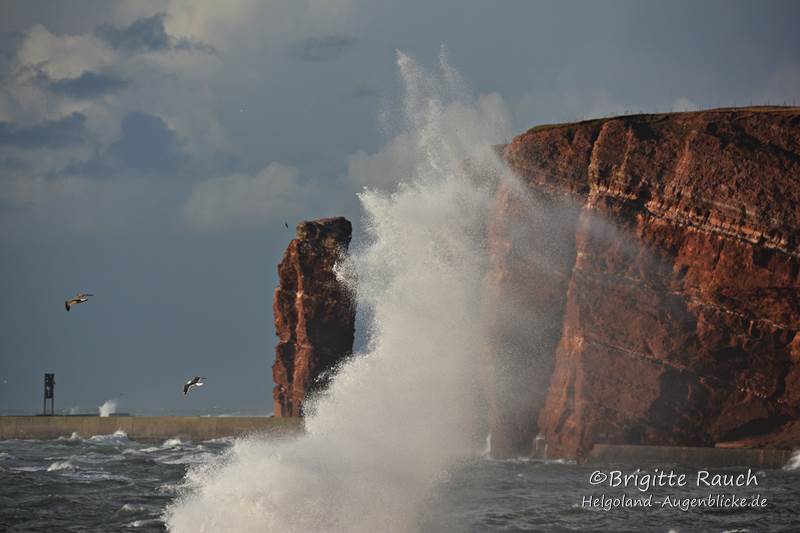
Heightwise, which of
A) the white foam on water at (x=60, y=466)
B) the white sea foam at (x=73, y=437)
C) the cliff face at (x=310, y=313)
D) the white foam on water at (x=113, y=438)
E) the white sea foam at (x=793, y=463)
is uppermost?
the cliff face at (x=310, y=313)

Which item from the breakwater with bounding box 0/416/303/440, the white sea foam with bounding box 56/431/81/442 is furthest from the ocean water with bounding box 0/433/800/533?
the white sea foam with bounding box 56/431/81/442

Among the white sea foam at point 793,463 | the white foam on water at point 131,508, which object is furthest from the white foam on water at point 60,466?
the white sea foam at point 793,463

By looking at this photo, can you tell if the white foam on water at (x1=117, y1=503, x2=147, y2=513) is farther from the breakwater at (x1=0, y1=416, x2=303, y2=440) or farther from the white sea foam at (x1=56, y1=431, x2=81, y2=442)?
the white sea foam at (x1=56, y1=431, x2=81, y2=442)

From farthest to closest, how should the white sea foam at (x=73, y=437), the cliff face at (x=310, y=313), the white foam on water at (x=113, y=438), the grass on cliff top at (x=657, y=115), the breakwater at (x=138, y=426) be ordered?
the white sea foam at (x=73, y=437) → the breakwater at (x=138, y=426) → the cliff face at (x=310, y=313) → the white foam on water at (x=113, y=438) → the grass on cliff top at (x=657, y=115)

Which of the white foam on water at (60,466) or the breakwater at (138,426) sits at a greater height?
the white foam on water at (60,466)

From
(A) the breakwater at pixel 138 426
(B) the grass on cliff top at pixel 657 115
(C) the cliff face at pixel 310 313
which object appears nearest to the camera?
(B) the grass on cliff top at pixel 657 115

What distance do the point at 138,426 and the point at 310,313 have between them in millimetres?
10443

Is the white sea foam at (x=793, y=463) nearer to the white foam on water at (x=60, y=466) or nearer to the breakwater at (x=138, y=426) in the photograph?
the white foam on water at (x=60, y=466)

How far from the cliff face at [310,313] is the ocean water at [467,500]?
47.7ft

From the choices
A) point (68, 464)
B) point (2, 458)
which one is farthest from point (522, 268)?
point (2, 458)

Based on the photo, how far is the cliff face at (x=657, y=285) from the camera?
86.2 feet

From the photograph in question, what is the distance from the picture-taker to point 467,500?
1884 cm

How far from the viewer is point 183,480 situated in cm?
2384

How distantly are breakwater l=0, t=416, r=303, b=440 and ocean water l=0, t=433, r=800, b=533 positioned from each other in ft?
51.0
